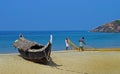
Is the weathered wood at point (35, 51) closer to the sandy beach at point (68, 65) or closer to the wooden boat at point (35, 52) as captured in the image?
the wooden boat at point (35, 52)

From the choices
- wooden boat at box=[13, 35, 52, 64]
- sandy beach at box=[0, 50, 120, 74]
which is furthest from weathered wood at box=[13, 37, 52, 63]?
sandy beach at box=[0, 50, 120, 74]

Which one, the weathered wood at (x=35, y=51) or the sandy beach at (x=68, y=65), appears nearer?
the sandy beach at (x=68, y=65)

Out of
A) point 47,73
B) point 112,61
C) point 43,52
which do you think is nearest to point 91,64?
point 112,61

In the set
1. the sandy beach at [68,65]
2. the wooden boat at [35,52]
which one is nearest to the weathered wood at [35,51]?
the wooden boat at [35,52]

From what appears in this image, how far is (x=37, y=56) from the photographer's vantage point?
71.3 ft

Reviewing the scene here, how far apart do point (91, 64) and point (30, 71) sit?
236 inches

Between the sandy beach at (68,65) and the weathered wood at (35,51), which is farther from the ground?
the weathered wood at (35,51)

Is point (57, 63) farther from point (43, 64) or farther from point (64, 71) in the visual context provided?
point (64, 71)

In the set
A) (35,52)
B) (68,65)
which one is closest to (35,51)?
(35,52)

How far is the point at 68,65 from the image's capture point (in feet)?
74.8

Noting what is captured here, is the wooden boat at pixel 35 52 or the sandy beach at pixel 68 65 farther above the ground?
the wooden boat at pixel 35 52

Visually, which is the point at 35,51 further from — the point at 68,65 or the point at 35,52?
the point at 68,65

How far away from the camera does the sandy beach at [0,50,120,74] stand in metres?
19.2

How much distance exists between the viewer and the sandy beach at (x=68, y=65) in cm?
1916
